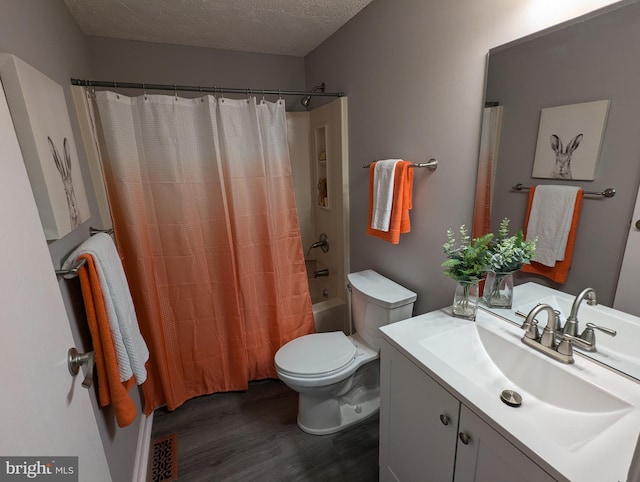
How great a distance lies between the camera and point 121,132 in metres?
1.58

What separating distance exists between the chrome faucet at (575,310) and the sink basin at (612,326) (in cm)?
2

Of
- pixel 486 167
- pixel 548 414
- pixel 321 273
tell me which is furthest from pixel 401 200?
pixel 321 273

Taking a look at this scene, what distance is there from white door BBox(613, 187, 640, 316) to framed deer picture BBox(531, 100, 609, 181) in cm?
18

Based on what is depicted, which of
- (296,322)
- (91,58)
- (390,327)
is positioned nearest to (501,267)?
(390,327)

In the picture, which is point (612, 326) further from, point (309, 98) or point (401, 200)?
point (309, 98)

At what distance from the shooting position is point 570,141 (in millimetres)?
1016

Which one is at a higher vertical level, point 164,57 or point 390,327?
point 164,57

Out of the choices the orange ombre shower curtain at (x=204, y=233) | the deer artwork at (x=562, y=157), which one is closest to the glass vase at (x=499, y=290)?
the deer artwork at (x=562, y=157)

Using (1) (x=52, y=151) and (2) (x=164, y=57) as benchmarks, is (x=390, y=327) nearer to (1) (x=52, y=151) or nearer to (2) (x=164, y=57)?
(1) (x=52, y=151)

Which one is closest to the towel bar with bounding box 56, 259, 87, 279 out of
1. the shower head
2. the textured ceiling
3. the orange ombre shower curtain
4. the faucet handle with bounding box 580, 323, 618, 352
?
the orange ombre shower curtain

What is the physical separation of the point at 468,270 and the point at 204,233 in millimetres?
1431

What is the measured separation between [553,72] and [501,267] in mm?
697

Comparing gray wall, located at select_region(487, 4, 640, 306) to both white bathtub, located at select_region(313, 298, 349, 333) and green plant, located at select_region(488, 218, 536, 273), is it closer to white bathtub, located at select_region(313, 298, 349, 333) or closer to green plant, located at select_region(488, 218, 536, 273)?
green plant, located at select_region(488, 218, 536, 273)

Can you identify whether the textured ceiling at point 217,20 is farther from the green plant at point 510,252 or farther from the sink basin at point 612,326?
the sink basin at point 612,326
